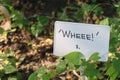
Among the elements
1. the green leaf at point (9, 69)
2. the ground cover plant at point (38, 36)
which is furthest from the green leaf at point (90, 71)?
the green leaf at point (9, 69)

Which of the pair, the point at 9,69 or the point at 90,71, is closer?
the point at 90,71

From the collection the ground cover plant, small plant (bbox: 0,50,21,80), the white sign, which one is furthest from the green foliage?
the white sign

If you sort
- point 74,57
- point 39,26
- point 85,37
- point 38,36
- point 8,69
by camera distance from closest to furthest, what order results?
1. point 74,57
2. point 85,37
3. point 8,69
4. point 39,26
5. point 38,36

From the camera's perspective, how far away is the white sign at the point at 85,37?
3.30ft

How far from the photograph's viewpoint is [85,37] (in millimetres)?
1021

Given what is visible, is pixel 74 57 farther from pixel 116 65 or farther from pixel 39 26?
pixel 39 26

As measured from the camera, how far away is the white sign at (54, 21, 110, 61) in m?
1.01

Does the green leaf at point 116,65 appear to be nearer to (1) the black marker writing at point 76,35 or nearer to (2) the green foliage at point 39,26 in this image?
(1) the black marker writing at point 76,35

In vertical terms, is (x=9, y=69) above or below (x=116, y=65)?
below

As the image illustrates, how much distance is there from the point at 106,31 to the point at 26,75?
1.62 feet

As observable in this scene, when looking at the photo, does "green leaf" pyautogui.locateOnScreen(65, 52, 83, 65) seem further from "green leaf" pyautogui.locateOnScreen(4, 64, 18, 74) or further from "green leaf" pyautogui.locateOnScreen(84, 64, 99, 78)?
"green leaf" pyautogui.locateOnScreen(4, 64, 18, 74)

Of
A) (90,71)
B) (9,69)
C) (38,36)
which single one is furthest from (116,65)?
(38,36)

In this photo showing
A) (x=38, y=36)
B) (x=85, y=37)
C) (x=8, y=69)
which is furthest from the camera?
(x=38, y=36)

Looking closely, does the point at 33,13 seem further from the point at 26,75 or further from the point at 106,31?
the point at 106,31
